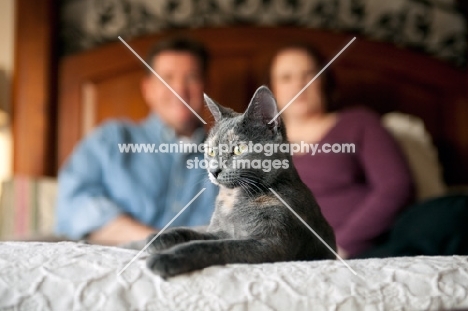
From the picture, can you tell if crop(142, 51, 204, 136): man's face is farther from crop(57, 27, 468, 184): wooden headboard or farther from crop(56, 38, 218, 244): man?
crop(57, 27, 468, 184): wooden headboard

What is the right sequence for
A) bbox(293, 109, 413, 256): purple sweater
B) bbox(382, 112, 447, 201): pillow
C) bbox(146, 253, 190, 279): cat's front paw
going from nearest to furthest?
1. bbox(146, 253, 190, 279): cat's front paw
2. bbox(293, 109, 413, 256): purple sweater
3. bbox(382, 112, 447, 201): pillow

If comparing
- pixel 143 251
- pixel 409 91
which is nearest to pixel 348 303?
pixel 143 251

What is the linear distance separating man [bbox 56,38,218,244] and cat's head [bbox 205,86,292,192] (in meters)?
0.16

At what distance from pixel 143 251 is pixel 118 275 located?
56 mm

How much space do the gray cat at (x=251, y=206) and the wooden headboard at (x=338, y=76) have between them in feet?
3.49

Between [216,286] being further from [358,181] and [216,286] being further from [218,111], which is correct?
[358,181]

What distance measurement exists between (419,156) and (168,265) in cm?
122

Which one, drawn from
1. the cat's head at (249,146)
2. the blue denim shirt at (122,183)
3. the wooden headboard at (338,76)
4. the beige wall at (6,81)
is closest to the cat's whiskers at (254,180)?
the cat's head at (249,146)

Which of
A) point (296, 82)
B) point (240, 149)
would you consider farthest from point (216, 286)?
Answer: point (296, 82)

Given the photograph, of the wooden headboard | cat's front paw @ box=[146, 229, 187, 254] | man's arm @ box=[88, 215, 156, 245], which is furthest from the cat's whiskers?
the wooden headboard

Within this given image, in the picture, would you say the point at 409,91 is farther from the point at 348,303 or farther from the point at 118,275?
the point at 118,275

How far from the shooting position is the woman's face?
2.20ft

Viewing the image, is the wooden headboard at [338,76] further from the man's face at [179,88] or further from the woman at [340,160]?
the woman at [340,160]

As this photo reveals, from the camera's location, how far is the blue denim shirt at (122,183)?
0.85m
